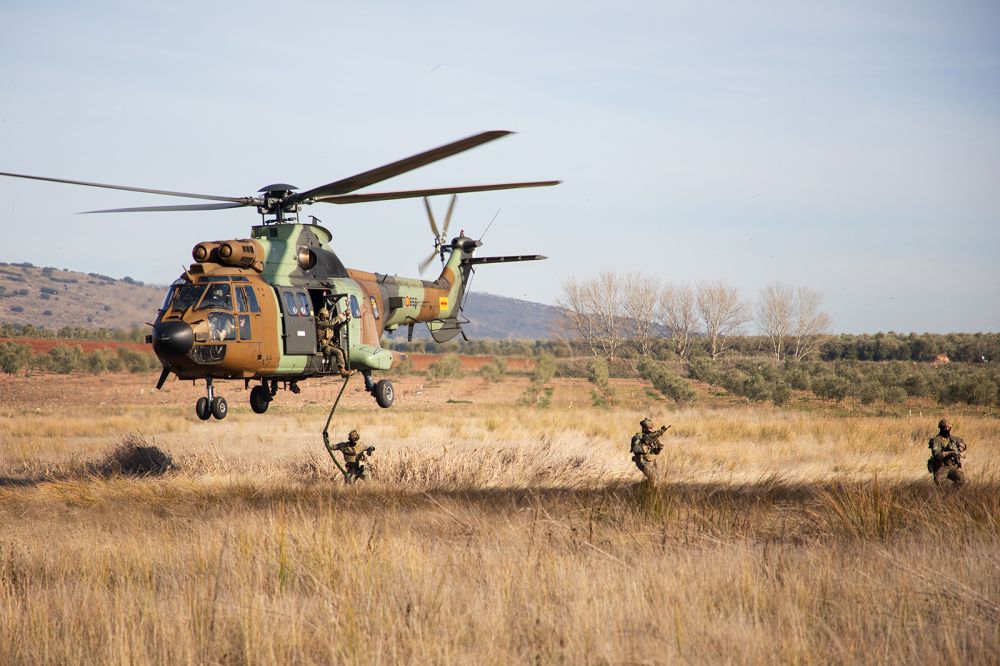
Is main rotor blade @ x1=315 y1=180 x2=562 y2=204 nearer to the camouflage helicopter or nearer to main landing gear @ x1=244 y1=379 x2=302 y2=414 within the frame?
the camouflage helicopter

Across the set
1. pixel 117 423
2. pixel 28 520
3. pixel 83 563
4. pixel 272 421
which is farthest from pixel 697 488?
pixel 117 423

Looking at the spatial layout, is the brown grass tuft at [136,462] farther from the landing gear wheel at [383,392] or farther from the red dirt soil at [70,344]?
the red dirt soil at [70,344]

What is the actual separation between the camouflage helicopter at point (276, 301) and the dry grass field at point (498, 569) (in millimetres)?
2015

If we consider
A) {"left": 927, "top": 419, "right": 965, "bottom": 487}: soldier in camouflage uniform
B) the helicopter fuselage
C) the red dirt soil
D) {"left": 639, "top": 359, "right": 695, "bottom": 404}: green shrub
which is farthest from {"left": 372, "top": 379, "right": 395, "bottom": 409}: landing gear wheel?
the red dirt soil

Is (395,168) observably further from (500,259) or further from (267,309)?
(500,259)

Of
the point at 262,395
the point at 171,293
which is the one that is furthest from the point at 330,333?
the point at 171,293

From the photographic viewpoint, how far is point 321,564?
775 cm

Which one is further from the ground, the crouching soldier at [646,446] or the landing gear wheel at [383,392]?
the landing gear wheel at [383,392]

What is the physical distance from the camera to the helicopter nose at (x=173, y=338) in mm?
11375

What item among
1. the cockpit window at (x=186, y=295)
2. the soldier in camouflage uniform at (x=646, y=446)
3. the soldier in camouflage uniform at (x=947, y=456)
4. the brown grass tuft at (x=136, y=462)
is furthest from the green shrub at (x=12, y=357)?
the soldier in camouflage uniform at (x=947, y=456)

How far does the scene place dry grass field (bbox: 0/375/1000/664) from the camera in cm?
569

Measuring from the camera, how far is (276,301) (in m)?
12.9

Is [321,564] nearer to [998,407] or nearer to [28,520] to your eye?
[28,520]

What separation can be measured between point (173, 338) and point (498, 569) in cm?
637
